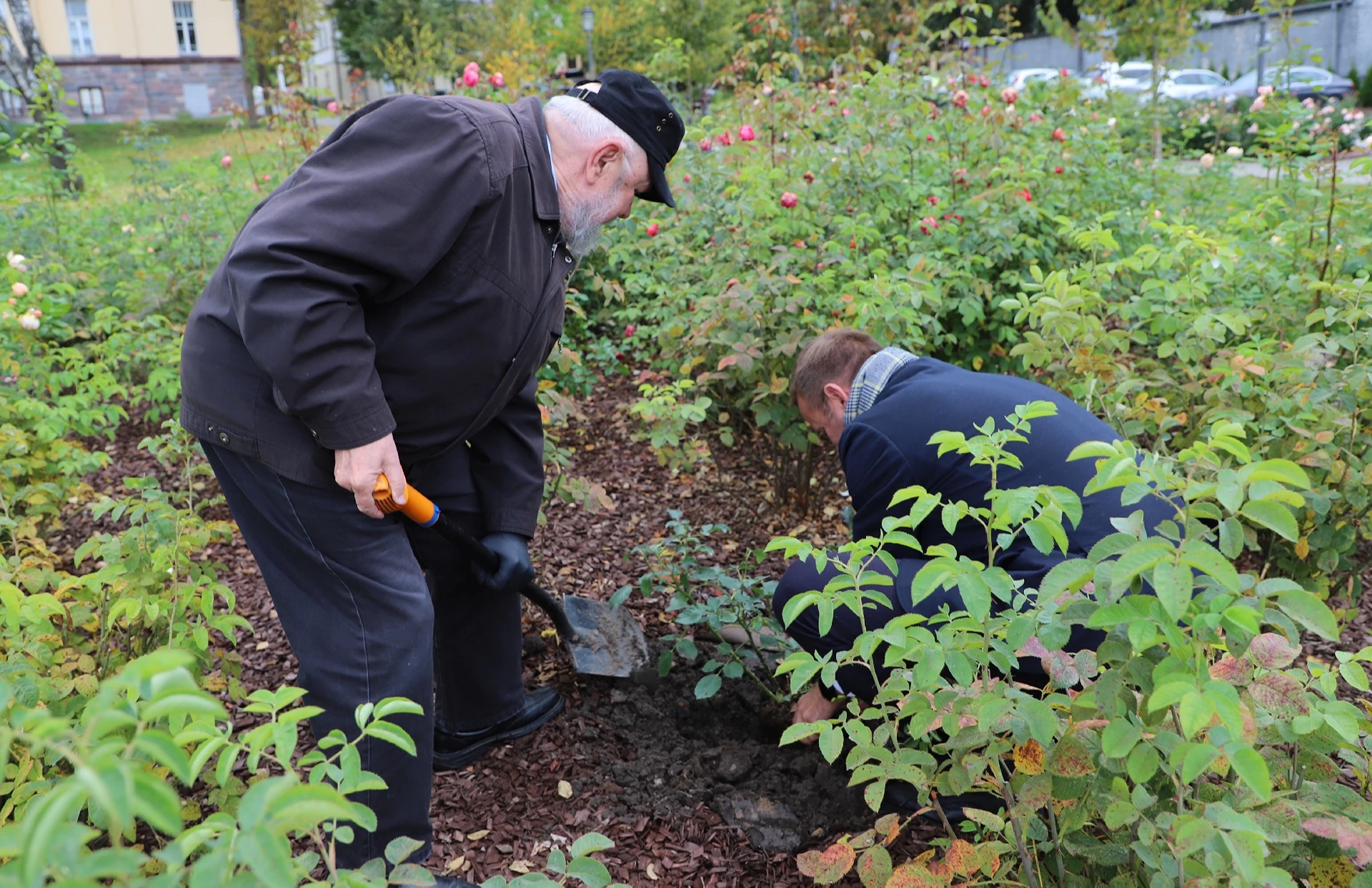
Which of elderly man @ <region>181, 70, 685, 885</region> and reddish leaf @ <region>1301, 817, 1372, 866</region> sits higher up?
elderly man @ <region>181, 70, 685, 885</region>

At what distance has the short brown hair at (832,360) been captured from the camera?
8.66 feet

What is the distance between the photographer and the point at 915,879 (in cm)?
143

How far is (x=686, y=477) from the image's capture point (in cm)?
425

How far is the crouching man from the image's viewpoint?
2.27 m

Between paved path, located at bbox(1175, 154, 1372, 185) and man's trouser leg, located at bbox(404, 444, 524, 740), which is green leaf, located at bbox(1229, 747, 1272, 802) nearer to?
man's trouser leg, located at bbox(404, 444, 524, 740)

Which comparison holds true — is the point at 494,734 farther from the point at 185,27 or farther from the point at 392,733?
the point at 185,27

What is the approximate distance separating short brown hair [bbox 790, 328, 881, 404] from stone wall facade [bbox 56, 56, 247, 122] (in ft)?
110

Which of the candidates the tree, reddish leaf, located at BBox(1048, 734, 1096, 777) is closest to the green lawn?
the tree

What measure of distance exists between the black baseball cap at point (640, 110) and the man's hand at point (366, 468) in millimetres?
860

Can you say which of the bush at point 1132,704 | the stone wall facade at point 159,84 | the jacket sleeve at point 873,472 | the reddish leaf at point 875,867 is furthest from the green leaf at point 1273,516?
the stone wall facade at point 159,84

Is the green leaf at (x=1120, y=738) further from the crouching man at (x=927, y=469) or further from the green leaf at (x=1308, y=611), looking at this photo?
the crouching man at (x=927, y=469)

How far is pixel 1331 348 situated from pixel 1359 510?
1.72ft

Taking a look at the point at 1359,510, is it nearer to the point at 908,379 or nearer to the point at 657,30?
the point at 908,379

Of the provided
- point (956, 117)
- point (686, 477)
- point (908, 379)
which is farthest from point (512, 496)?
point (956, 117)
